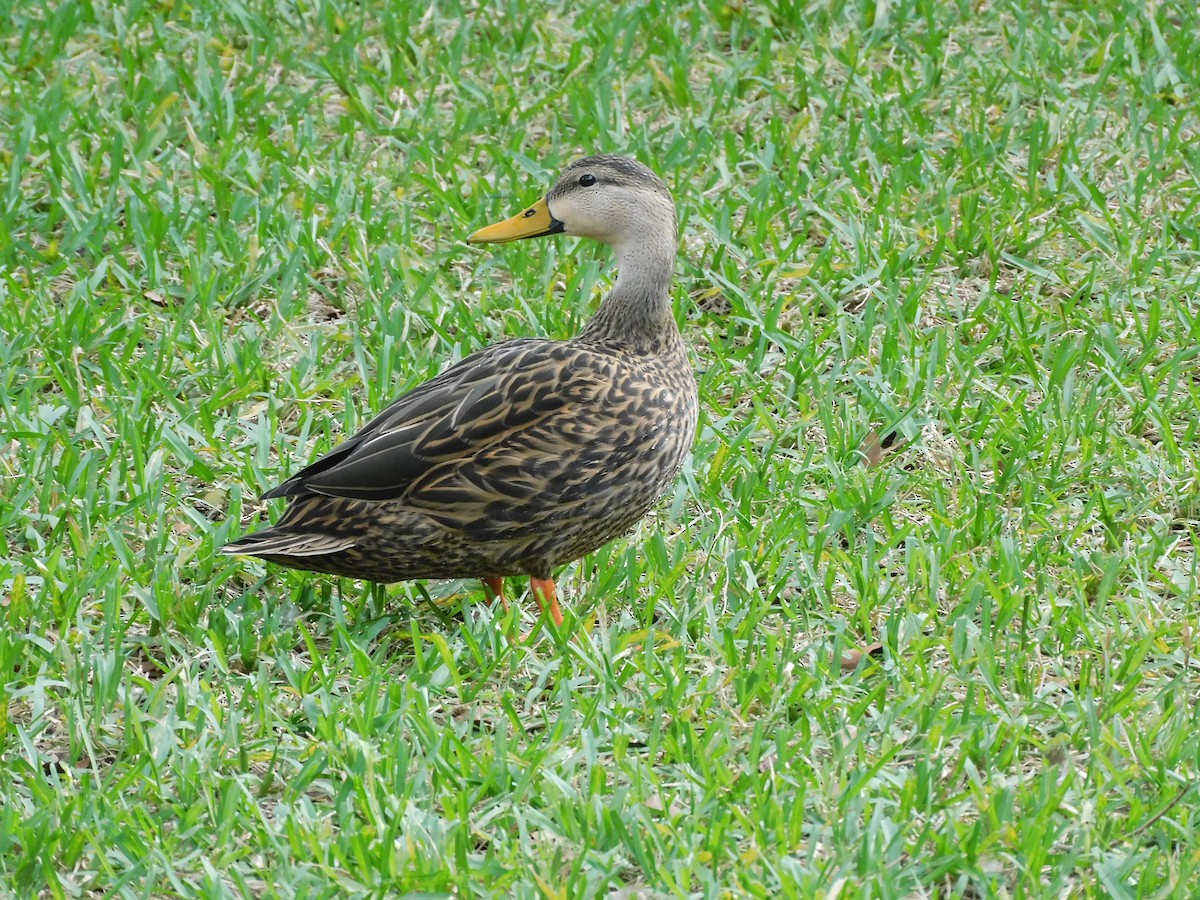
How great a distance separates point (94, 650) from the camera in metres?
3.99

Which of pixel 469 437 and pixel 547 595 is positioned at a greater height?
pixel 469 437

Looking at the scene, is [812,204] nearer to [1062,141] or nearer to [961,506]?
[1062,141]

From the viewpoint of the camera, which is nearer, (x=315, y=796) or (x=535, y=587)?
(x=315, y=796)

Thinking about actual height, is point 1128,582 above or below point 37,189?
below

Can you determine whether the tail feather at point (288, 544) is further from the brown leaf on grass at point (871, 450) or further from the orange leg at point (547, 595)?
the brown leaf on grass at point (871, 450)

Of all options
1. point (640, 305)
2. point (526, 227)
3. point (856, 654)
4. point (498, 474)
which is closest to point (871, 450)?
point (640, 305)

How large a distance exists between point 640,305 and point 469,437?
686 mm

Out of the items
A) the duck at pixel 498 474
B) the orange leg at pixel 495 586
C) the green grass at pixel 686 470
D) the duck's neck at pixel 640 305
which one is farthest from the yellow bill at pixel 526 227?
the orange leg at pixel 495 586

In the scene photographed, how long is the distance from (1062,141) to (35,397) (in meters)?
3.95

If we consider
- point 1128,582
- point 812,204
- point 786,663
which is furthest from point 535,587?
point 812,204

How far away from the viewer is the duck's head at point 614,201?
4.59m

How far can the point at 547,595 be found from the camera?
4262 mm

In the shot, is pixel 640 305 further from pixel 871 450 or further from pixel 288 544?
pixel 288 544

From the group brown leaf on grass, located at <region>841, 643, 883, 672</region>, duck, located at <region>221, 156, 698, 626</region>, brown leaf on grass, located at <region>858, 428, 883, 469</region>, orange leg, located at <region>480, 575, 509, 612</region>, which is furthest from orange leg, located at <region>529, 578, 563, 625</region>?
brown leaf on grass, located at <region>858, 428, 883, 469</region>
